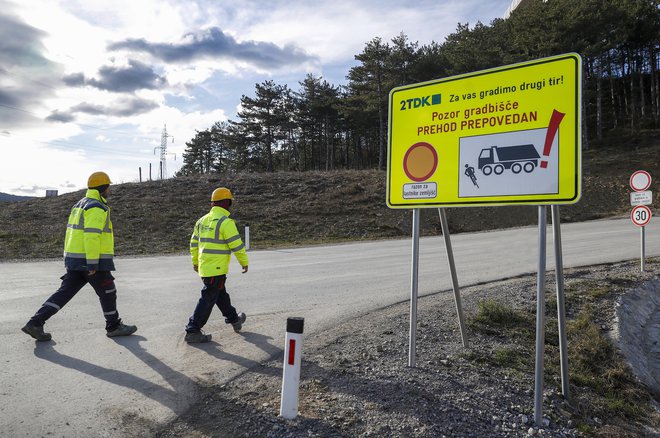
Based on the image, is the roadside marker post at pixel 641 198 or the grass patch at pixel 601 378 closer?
the grass patch at pixel 601 378

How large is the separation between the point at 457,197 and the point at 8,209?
1177 inches

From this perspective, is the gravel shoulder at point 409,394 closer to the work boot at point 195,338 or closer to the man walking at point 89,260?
the work boot at point 195,338

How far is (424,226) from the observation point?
2500 cm

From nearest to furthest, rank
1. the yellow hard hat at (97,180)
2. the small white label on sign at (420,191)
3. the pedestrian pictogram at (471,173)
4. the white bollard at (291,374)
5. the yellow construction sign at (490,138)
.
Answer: the white bollard at (291,374)
the yellow construction sign at (490,138)
the pedestrian pictogram at (471,173)
the small white label on sign at (420,191)
the yellow hard hat at (97,180)

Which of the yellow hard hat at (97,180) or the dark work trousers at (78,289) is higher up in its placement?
the yellow hard hat at (97,180)

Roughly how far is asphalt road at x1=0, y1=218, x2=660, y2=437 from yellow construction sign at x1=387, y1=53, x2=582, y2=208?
8.70 feet

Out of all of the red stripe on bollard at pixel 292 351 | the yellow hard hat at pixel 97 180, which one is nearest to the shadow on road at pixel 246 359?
the red stripe on bollard at pixel 292 351

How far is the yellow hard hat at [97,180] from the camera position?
569 centimetres

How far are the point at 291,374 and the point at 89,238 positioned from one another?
3.31 meters

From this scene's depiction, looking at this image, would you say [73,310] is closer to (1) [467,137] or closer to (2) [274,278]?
(2) [274,278]

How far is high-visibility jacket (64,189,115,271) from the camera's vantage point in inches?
215

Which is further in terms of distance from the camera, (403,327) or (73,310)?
(73,310)

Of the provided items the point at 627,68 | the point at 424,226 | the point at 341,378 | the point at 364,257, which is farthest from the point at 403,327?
the point at 627,68

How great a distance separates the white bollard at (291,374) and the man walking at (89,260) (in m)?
3.08
